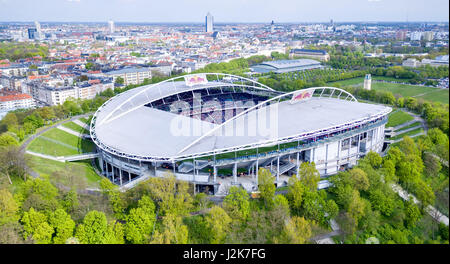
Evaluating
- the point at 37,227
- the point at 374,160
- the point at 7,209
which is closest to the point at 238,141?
the point at 374,160

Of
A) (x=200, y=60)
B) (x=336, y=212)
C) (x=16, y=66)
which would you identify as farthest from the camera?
(x=200, y=60)

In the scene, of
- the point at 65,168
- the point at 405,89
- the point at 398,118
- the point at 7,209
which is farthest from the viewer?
the point at 405,89

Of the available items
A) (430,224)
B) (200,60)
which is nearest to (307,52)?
(200,60)

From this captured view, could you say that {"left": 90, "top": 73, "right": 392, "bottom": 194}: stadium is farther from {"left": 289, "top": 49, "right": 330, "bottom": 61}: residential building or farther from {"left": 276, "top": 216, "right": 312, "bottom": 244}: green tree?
{"left": 289, "top": 49, "right": 330, "bottom": 61}: residential building

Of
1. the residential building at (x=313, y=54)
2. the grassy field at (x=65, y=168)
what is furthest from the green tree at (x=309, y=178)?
the residential building at (x=313, y=54)

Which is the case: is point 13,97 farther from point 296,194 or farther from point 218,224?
point 296,194

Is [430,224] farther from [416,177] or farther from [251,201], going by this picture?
[251,201]

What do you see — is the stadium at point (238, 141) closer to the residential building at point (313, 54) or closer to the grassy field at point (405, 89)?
the grassy field at point (405, 89)

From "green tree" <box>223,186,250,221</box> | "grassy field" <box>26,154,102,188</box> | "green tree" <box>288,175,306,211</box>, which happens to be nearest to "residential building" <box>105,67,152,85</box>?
"grassy field" <box>26,154,102,188</box>
